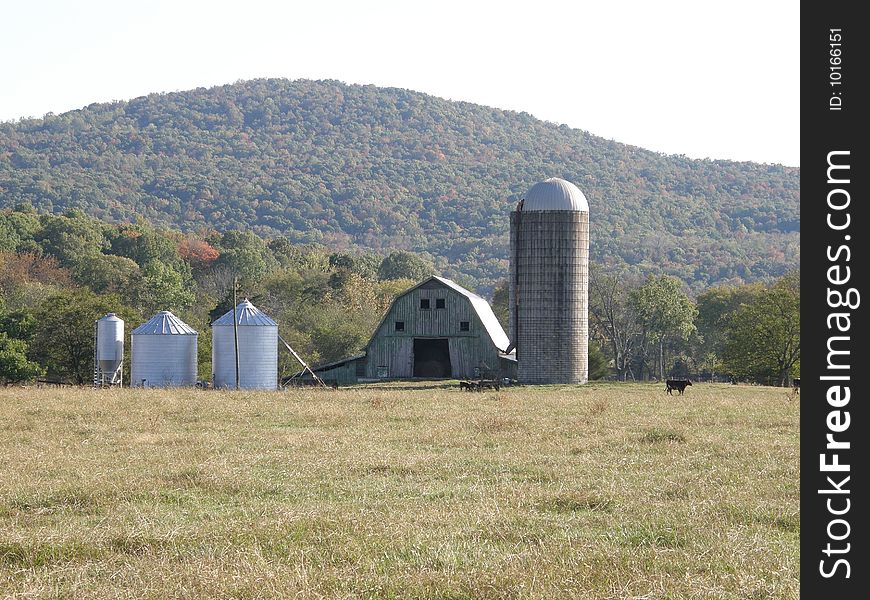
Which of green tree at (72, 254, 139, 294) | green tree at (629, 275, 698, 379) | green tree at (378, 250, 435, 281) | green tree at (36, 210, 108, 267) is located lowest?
green tree at (629, 275, 698, 379)

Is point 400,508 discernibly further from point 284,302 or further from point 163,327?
point 284,302

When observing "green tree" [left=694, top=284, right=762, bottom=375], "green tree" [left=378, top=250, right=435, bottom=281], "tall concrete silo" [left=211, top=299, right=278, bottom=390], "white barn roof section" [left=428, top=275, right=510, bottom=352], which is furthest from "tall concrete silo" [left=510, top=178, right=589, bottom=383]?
"green tree" [left=378, top=250, right=435, bottom=281]

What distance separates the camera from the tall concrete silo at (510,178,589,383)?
53.0 meters

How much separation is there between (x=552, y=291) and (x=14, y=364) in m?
23.9

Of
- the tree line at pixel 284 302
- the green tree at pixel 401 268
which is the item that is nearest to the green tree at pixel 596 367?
the tree line at pixel 284 302

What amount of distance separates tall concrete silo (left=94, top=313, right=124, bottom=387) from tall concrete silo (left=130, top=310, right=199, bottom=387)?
1057mm

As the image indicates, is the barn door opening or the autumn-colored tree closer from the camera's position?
the barn door opening

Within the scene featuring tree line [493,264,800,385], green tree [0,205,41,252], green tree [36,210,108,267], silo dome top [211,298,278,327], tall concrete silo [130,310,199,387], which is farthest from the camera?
green tree [36,210,108,267]

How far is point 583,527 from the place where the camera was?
1224 centimetres

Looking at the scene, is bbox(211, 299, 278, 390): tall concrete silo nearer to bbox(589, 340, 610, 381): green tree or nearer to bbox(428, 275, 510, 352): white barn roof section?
bbox(428, 275, 510, 352): white barn roof section

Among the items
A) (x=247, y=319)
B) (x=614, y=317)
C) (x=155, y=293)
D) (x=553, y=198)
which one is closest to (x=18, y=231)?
(x=155, y=293)
